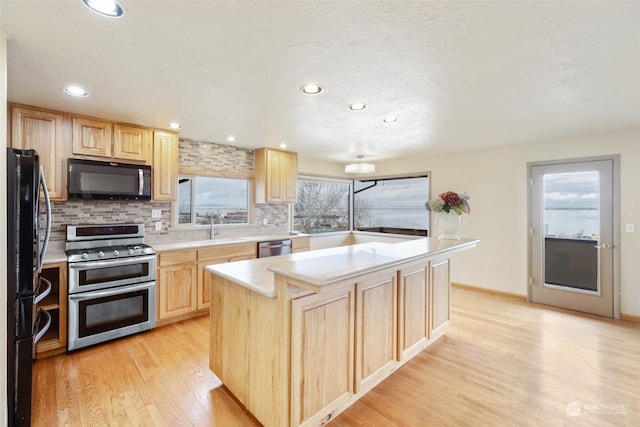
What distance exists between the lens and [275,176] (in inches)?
182

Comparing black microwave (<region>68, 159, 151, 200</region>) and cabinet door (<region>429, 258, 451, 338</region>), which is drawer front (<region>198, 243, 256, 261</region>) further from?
cabinet door (<region>429, 258, 451, 338</region>)

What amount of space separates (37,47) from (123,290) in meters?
2.18

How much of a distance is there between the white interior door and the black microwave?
16.6 ft

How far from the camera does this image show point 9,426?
167 centimetres

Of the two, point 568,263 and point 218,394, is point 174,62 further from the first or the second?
point 568,263

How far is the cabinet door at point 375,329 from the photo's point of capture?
2014mm

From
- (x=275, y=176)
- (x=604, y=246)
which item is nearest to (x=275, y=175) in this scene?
(x=275, y=176)

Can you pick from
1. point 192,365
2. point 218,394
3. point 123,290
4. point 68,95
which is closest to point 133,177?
point 68,95

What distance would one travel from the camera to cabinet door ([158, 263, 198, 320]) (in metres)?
3.29

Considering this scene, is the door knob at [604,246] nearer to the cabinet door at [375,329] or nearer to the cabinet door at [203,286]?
the cabinet door at [375,329]

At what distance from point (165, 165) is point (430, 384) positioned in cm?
355

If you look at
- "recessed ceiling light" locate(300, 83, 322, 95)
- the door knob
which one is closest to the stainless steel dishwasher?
"recessed ceiling light" locate(300, 83, 322, 95)

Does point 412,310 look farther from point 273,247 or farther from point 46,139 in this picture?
point 46,139

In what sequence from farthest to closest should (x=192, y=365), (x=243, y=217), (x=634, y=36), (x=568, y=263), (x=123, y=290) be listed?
(x=243, y=217) < (x=568, y=263) < (x=123, y=290) < (x=192, y=365) < (x=634, y=36)
